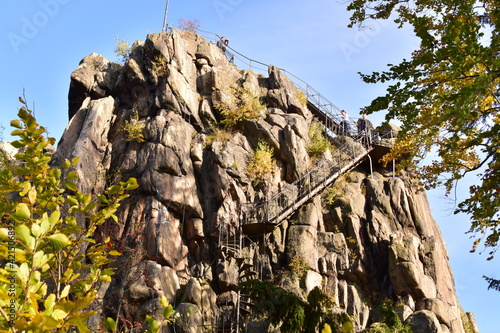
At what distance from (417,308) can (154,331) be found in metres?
15.2

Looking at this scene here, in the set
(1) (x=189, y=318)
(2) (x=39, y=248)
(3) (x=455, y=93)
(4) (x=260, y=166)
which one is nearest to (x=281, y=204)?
(4) (x=260, y=166)

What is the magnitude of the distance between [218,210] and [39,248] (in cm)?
1409

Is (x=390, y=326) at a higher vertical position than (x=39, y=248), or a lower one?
higher

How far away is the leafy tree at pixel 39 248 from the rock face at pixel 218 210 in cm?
994

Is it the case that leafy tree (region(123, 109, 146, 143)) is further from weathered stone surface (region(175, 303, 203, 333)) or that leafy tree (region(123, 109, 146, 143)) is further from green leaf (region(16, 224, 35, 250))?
green leaf (region(16, 224, 35, 250))

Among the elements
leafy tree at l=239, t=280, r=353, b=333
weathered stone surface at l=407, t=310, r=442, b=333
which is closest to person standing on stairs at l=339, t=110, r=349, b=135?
weathered stone surface at l=407, t=310, r=442, b=333

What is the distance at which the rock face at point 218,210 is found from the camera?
1497 centimetres

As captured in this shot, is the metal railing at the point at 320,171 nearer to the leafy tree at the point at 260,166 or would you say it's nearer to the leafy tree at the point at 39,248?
the leafy tree at the point at 260,166

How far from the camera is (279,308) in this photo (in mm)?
10289

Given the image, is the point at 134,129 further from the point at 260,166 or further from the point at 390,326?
the point at 390,326

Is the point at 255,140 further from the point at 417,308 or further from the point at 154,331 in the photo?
the point at 154,331

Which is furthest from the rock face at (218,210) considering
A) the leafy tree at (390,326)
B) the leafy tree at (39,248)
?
the leafy tree at (39,248)

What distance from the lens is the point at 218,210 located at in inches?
658

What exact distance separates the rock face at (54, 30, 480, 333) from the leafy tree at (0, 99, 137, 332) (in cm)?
994
